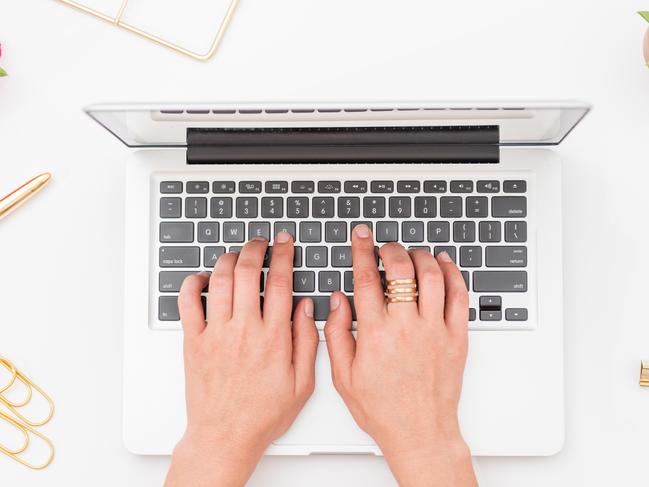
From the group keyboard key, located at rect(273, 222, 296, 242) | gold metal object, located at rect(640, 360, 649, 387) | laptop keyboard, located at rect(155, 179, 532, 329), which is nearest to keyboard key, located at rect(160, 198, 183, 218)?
laptop keyboard, located at rect(155, 179, 532, 329)

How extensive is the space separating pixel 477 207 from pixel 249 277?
261 mm

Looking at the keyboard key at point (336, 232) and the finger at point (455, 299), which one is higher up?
the keyboard key at point (336, 232)

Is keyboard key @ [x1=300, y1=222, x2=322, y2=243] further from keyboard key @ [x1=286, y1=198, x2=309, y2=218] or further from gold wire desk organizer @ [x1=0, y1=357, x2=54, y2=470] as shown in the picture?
gold wire desk organizer @ [x1=0, y1=357, x2=54, y2=470]

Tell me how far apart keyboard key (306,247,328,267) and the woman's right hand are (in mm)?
36

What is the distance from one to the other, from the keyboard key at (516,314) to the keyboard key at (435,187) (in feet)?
0.50

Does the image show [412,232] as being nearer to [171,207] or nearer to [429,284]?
[429,284]

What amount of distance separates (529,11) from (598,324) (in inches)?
15.2

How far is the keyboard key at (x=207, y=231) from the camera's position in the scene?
2.16ft

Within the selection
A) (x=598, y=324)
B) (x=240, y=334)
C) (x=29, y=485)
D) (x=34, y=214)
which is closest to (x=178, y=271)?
(x=240, y=334)

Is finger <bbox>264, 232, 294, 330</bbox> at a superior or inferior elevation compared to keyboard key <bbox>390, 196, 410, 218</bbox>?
inferior

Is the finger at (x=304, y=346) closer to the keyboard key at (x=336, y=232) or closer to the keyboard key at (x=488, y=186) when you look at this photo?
the keyboard key at (x=336, y=232)

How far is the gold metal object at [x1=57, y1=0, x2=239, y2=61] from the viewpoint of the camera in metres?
0.72

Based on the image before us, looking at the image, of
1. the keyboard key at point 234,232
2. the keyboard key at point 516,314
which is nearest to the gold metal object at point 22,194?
the keyboard key at point 234,232

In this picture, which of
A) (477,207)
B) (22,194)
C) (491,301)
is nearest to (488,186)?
(477,207)
